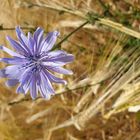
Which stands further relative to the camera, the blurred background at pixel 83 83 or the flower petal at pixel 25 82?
the blurred background at pixel 83 83

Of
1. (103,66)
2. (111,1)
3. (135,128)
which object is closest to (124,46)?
(103,66)

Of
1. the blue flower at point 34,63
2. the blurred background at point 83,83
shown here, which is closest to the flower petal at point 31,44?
the blue flower at point 34,63

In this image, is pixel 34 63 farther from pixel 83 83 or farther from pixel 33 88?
pixel 83 83

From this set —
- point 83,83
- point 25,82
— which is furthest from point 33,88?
point 83,83

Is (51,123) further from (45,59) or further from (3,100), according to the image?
(45,59)

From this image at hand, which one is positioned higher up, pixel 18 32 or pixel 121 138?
pixel 18 32

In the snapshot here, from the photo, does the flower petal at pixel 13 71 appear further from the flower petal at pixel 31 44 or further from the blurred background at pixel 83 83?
the blurred background at pixel 83 83
